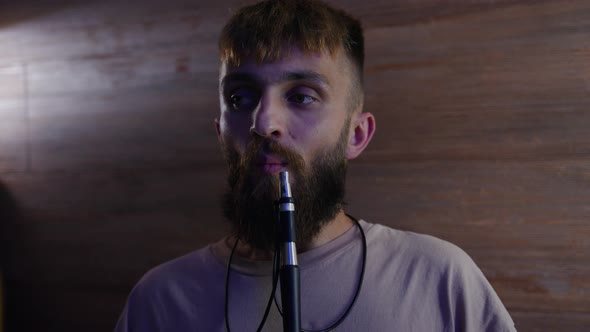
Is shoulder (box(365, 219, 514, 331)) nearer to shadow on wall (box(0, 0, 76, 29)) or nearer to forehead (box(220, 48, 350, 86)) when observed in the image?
forehead (box(220, 48, 350, 86))

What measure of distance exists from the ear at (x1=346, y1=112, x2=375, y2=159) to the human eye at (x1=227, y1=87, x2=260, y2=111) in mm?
199

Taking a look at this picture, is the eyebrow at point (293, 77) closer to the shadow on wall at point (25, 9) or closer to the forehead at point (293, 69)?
the forehead at point (293, 69)

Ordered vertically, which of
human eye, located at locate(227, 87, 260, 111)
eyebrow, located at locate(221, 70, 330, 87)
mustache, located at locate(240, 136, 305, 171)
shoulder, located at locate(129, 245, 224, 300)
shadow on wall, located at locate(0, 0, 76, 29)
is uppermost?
shadow on wall, located at locate(0, 0, 76, 29)

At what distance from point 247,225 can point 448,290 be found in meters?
0.37

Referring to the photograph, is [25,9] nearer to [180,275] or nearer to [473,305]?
[180,275]

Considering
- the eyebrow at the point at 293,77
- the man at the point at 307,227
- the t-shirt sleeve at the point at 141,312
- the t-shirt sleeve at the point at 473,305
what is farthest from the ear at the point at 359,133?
the t-shirt sleeve at the point at 141,312

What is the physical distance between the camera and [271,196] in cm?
87

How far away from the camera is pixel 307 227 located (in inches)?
36.2

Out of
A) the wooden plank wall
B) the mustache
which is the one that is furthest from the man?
the wooden plank wall

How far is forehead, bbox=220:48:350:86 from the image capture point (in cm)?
89

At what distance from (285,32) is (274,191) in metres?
0.29

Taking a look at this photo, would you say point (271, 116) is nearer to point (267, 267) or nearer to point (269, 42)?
point (269, 42)

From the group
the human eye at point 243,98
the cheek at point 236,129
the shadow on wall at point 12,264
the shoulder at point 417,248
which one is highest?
the human eye at point 243,98

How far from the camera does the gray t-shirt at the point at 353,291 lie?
2.85 feet
